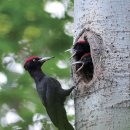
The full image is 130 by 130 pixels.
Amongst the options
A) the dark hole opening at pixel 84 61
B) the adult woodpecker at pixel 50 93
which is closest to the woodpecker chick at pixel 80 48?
the dark hole opening at pixel 84 61

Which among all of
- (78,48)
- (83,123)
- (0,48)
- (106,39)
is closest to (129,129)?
(83,123)

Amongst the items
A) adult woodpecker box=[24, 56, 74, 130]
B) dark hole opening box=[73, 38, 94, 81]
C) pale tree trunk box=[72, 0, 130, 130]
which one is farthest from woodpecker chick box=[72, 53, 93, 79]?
adult woodpecker box=[24, 56, 74, 130]

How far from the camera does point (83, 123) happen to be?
11.6 ft

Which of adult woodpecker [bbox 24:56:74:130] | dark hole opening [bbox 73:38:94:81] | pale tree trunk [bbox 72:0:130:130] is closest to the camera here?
pale tree trunk [bbox 72:0:130:130]

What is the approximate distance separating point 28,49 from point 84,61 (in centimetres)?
137

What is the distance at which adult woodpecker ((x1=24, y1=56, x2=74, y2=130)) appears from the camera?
432cm

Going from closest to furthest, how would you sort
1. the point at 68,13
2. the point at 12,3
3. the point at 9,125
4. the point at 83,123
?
the point at 83,123 < the point at 9,125 < the point at 12,3 < the point at 68,13

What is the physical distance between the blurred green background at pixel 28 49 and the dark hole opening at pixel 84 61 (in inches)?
23.6

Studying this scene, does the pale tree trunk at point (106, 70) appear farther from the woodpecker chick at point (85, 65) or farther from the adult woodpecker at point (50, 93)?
the adult woodpecker at point (50, 93)

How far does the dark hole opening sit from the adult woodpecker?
21 centimetres

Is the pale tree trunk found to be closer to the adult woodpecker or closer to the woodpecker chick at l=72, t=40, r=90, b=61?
the woodpecker chick at l=72, t=40, r=90, b=61

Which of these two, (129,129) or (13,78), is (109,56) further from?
(13,78)

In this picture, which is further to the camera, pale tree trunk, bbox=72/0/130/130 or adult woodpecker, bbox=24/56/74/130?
adult woodpecker, bbox=24/56/74/130

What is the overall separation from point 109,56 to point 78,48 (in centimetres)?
68
